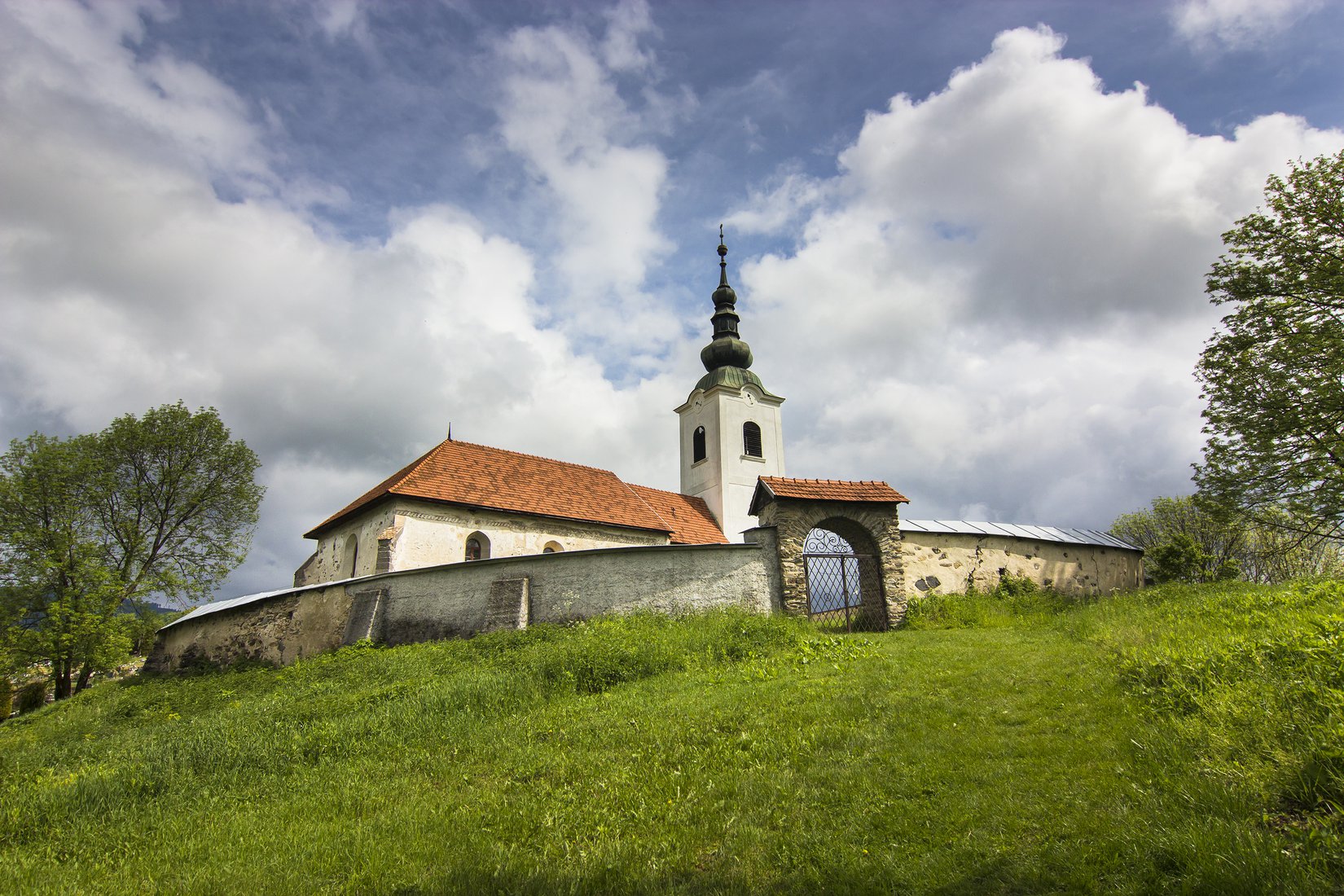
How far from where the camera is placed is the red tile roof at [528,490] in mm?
21453

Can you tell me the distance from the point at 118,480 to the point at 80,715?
15.9m

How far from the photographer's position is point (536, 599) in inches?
621

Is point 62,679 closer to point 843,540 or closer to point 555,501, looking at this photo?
point 555,501

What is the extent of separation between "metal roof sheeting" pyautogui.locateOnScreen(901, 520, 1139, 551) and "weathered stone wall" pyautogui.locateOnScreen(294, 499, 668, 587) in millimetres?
9185

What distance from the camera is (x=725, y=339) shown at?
115ft

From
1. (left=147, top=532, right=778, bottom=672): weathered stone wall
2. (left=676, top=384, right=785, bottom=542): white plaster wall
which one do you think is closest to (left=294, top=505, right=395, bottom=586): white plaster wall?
(left=147, top=532, right=778, bottom=672): weathered stone wall

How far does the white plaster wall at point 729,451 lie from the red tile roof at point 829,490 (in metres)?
14.4

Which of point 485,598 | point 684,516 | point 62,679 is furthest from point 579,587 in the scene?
point 62,679

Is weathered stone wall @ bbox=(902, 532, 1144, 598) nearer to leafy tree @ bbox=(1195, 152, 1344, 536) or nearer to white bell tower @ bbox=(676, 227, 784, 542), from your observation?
leafy tree @ bbox=(1195, 152, 1344, 536)

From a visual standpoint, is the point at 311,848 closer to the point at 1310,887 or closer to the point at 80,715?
the point at 1310,887

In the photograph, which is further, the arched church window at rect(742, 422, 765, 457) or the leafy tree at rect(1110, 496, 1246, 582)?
the arched church window at rect(742, 422, 765, 457)

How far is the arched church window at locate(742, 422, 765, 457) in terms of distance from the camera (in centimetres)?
3259

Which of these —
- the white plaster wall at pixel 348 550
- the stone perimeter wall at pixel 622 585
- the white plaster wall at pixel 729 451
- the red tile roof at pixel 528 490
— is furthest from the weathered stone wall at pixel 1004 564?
the white plaster wall at pixel 348 550

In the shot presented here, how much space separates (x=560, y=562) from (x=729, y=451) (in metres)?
16.8
